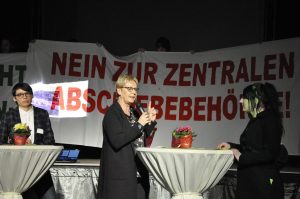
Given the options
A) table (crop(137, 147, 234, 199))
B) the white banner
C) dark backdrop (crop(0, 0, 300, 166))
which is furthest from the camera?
dark backdrop (crop(0, 0, 300, 166))

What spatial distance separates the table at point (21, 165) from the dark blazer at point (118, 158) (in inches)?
20.8

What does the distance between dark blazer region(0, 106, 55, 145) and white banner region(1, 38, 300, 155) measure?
90.8 inches

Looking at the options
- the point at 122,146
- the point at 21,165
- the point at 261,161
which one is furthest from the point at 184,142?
the point at 21,165

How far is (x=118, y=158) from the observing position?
472 cm

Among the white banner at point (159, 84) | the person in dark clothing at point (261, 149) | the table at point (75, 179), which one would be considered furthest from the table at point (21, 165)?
the white banner at point (159, 84)

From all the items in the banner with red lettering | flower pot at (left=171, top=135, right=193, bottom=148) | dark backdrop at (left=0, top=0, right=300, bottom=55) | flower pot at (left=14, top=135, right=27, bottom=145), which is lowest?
flower pot at (left=14, top=135, right=27, bottom=145)

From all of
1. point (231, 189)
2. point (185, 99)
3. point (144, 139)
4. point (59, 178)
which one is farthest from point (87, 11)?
point (144, 139)

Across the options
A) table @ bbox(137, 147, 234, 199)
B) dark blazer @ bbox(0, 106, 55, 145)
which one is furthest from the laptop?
table @ bbox(137, 147, 234, 199)

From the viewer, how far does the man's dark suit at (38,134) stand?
5.74 metres

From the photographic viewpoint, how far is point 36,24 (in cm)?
977

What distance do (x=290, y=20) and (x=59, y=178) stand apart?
152 inches

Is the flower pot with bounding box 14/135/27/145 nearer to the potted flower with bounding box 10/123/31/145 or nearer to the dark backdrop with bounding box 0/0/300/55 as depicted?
the potted flower with bounding box 10/123/31/145

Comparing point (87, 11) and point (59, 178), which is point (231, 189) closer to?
point (59, 178)

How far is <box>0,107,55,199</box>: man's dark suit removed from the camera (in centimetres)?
574
